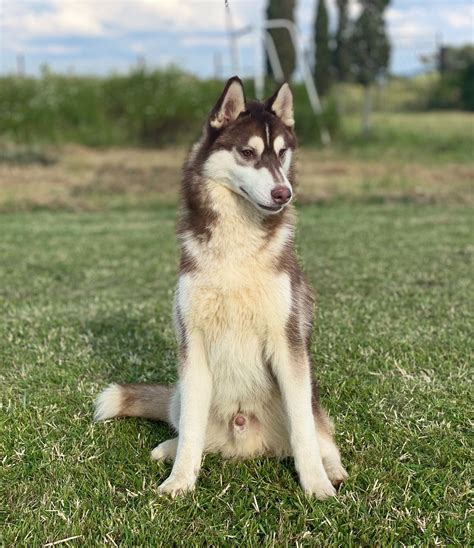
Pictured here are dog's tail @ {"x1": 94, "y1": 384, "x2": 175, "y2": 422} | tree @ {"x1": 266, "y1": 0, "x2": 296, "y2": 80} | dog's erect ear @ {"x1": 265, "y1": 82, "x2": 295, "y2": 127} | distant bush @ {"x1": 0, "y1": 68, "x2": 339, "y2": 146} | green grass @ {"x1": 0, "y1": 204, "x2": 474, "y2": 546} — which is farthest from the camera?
tree @ {"x1": 266, "y1": 0, "x2": 296, "y2": 80}

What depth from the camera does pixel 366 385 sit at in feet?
13.5

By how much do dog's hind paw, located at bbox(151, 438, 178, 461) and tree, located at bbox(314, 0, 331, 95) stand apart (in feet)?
99.5

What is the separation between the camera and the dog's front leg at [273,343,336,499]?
9.72ft

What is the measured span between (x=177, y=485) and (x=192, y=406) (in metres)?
0.36

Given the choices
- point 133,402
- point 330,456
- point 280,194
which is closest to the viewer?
point 280,194

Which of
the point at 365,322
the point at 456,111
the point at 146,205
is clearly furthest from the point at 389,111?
the point at 365,322

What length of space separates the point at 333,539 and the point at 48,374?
251 centimetres

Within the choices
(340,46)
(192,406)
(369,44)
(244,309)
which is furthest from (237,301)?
(340,46)

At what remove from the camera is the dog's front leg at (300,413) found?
2.96 metres

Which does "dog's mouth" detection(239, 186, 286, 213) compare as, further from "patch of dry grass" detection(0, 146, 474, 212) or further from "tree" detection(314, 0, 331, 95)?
"tree" detection(314, 0, 331, 95)

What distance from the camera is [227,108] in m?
3.18

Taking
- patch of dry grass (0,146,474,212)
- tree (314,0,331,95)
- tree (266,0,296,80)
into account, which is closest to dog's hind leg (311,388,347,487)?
patch of dry grass (0,146,474,212)

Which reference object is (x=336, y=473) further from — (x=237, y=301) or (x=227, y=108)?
(x=227, y=108)

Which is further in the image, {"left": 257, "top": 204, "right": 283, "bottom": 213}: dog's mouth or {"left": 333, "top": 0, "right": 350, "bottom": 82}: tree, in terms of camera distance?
{"left": 333, "top": 0, "right": 350, "bottom": 82}: tree
